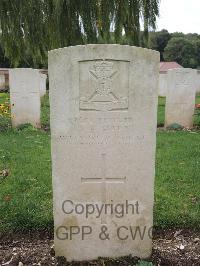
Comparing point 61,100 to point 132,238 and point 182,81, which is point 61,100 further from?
point 182,81

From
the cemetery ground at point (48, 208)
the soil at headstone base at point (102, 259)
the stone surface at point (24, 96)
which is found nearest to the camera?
the soil at headstone base at point (102, 259)

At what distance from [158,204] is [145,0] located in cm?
393

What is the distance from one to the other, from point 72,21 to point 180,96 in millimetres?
4245

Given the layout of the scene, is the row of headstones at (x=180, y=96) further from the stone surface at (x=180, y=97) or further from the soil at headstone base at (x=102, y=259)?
the soil at headstone base at (x=102, y=259)

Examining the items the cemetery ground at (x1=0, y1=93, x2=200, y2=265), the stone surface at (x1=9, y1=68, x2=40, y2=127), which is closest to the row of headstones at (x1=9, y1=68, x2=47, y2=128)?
the stone surface at (x1=9, y1=68, x2=40, y2=127)

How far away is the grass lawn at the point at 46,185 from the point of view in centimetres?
373

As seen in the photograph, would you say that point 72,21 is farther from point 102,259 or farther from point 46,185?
point 102,259

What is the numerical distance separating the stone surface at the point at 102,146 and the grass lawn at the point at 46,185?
0.64 meters

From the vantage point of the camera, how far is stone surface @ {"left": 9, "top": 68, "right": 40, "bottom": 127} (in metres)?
9.29

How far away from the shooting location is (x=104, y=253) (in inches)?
124

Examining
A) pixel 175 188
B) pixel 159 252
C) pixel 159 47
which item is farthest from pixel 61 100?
pixel 159 47

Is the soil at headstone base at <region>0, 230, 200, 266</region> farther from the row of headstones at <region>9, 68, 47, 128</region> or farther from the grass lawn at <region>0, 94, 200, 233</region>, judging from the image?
the row of headstones at <region>9, 68, 47, 128</region>

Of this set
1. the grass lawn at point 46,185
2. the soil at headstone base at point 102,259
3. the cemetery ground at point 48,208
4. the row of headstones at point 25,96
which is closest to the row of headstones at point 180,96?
the grass lawn at point 46,185

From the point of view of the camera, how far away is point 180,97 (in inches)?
386
